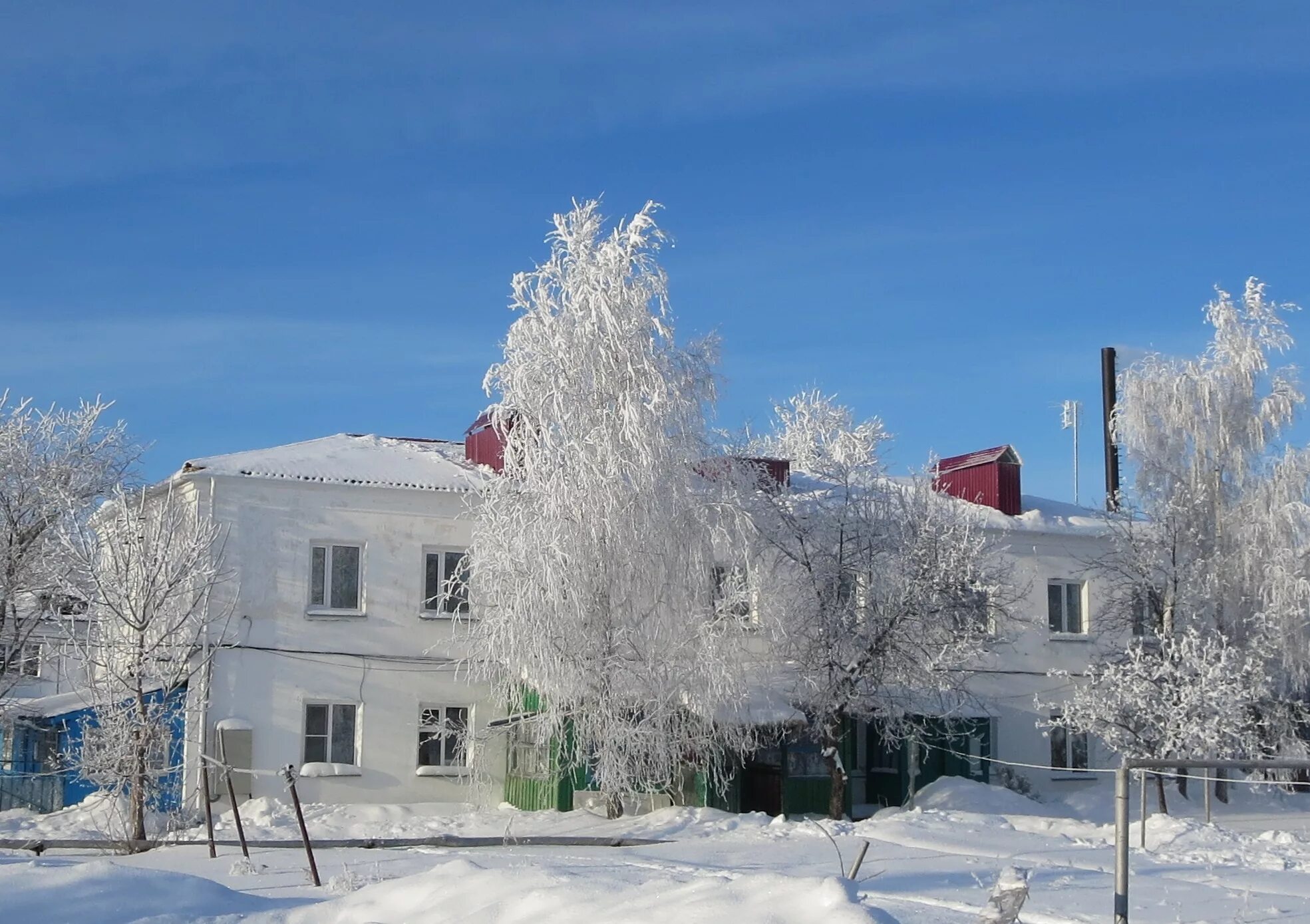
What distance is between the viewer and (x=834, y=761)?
25.2m

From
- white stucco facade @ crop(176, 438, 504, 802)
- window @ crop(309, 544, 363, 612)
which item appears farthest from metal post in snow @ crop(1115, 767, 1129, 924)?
window @ crop(309, 544, 363, 612)

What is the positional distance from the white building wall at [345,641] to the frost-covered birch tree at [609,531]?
10.6 feet

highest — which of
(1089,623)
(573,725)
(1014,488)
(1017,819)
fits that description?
(1014,488)

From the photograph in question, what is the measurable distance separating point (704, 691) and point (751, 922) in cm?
1462

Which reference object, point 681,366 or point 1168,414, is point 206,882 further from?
point 1168,414

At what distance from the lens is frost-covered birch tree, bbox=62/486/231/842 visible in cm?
2097

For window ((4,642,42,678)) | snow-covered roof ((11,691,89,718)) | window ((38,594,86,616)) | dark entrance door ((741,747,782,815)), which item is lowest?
dark entrance door ((741,747,782,815))

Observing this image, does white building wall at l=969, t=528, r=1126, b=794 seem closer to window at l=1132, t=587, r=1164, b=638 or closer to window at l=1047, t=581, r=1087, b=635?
window at l=1047, t=581, r=1087, b=635

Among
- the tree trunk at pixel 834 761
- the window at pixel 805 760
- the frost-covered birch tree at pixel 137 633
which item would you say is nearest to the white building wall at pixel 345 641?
the frost-covered birch tree at pixel 137 633

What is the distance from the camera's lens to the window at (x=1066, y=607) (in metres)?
31.9

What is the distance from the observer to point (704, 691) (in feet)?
73.8

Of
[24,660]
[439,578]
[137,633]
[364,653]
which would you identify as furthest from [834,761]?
[24,660]

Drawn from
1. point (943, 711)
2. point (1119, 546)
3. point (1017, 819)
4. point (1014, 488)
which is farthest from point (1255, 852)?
point (1014, 488)

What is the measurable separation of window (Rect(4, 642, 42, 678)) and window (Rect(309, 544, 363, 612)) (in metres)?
6.63
